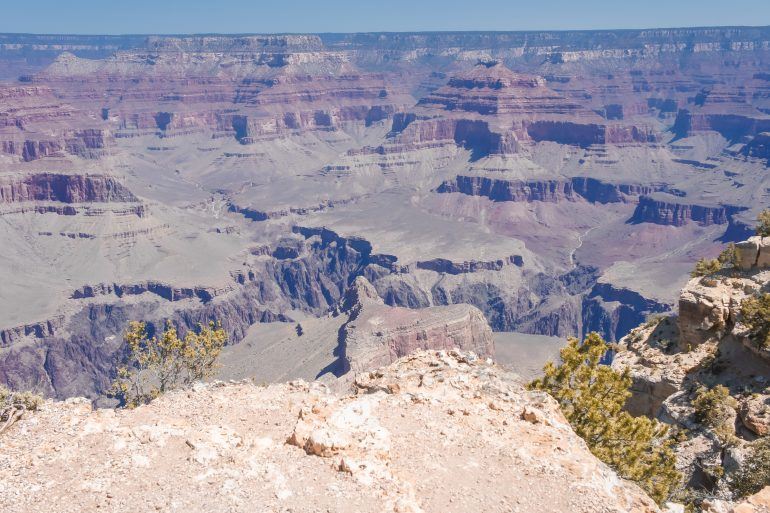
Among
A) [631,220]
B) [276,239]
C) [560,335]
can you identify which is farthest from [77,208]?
[631,220]

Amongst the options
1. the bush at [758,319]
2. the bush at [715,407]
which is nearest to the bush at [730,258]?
the bush at [758,319]

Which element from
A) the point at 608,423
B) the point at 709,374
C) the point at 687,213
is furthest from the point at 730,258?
the point at 687,213

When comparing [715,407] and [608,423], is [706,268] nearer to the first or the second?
[715,407]

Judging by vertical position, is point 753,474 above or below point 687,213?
above

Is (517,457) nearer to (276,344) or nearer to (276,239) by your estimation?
(276,344)

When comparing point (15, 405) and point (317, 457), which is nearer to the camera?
point (317, 457)
